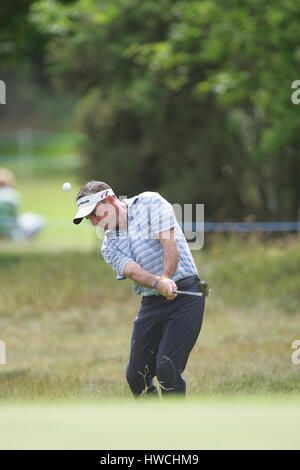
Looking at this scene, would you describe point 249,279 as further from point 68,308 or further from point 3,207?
point 3,207

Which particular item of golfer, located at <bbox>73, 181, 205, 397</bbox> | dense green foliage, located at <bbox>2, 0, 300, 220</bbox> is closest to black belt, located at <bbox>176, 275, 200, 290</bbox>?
golfer, located at <bbox>73, 181, 205, 397</bbox>

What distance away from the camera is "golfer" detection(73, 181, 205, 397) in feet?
21.2

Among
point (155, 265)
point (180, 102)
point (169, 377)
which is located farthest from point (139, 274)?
point (180, 102)

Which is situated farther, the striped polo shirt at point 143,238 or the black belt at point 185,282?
the black belt at point 185,282

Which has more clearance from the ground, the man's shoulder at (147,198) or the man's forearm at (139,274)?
the man's shoulder at (147,198)

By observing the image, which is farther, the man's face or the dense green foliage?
the dense green foliage

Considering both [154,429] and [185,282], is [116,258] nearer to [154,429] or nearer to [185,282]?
[185,282]

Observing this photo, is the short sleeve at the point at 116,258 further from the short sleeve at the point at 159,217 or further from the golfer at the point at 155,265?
the short sleeve at the point at 159,217

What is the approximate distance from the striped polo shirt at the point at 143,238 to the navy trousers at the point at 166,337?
0.18 metres

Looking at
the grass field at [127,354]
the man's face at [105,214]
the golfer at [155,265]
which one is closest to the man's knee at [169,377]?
the golfer at [155,265]

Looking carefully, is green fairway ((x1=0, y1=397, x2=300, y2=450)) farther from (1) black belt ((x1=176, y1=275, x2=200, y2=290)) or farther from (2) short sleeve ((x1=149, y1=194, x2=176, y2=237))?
(2) short sleeve ((x1=149, y1=194, x2=176, y2=237))

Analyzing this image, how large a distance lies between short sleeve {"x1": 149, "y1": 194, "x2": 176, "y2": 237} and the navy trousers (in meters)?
0.53

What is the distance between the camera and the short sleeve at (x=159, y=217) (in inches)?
255
